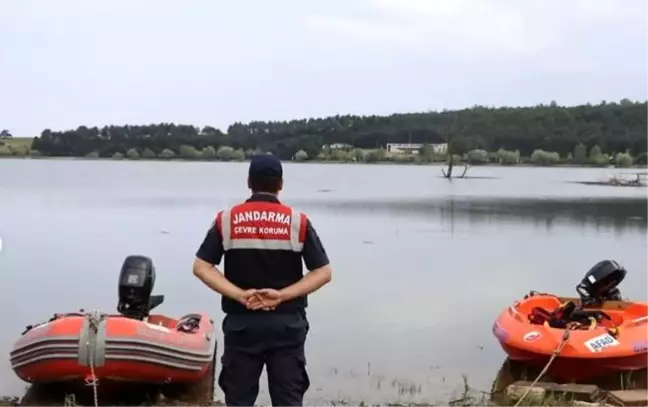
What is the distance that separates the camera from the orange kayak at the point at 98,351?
6.89 meters

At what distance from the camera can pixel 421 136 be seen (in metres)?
101

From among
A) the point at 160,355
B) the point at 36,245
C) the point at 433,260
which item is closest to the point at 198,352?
the point at 160,355

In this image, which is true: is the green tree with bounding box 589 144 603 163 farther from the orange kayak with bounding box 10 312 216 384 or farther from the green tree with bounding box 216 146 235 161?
the orange kayak with bounding box 10 312 216 384

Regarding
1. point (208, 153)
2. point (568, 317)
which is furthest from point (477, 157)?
point (568, 317)

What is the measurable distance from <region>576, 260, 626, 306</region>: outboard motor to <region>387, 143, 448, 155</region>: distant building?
90483 mm

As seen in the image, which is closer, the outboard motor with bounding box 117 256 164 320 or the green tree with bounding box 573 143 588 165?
the outboard motor with bounding box 117 256 164 320

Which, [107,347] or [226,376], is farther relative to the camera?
[107,347]

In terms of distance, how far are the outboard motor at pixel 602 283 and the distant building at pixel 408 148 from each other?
9048 cm

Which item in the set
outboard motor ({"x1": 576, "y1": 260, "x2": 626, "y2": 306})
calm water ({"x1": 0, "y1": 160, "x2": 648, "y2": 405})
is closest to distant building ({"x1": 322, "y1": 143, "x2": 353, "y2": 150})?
calm water ({"x1": 0, "y1": 160, "x2": 648, "y2": 405})

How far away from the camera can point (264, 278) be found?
15.2 ft

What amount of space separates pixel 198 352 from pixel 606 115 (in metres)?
94.0

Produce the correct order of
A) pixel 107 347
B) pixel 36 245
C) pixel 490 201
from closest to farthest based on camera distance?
1. pixel 107 347
2. pixel 36 245
3. pixel 490 201

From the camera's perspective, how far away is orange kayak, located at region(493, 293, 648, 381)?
321 inches

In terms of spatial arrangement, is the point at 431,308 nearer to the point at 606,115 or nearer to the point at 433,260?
the point at 433,260
